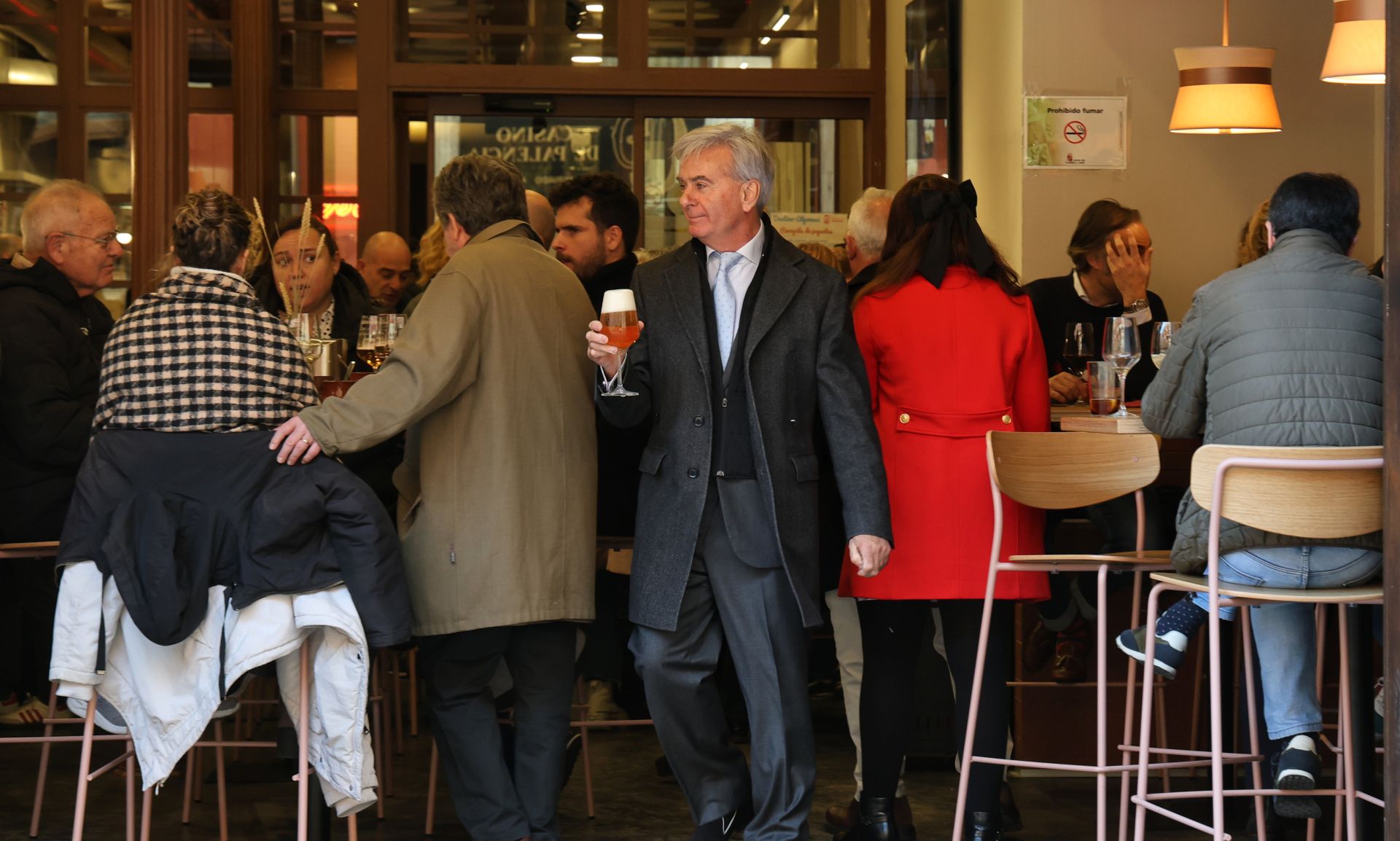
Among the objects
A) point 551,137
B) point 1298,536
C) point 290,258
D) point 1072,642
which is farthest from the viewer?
point 551,137

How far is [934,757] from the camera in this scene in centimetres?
459

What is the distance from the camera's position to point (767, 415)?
3357 millimetres

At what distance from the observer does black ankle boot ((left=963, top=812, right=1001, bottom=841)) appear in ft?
11.9

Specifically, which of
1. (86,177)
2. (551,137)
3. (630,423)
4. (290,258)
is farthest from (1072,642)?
(86,177)

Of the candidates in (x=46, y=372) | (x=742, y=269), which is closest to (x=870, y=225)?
(x=742, y=269)

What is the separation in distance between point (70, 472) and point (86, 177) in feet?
12.7

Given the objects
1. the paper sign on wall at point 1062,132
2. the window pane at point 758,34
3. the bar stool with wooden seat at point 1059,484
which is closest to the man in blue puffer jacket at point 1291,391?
the bar stool with wooden seat at point 1059,484

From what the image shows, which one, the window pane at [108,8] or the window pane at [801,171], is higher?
the window pane at [108,8]

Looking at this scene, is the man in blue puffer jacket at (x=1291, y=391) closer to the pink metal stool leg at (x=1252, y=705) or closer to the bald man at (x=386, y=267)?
the pink metal stool leg at (x=1252, y=705)

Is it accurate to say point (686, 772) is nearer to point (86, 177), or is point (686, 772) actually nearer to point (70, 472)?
point (70, 472)

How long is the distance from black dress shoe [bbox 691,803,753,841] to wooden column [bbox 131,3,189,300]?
2.78 meters

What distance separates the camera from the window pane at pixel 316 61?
7621 millimetres

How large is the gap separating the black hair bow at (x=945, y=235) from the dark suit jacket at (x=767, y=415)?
0.31 metres

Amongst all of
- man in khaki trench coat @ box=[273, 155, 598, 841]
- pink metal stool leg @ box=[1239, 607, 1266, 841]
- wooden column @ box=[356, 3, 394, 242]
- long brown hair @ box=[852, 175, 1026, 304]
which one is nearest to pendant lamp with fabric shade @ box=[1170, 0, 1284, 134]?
long brown hair @ box=[852, 175, 1026, 304]
